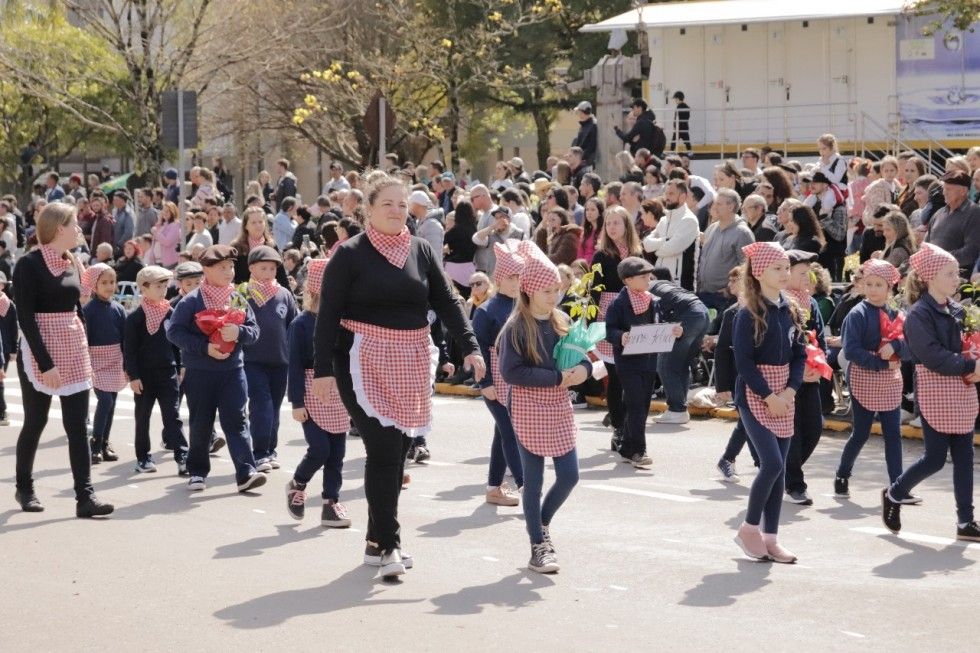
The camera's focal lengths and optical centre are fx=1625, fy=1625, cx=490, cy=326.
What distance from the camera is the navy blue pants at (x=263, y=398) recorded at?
11.8 m

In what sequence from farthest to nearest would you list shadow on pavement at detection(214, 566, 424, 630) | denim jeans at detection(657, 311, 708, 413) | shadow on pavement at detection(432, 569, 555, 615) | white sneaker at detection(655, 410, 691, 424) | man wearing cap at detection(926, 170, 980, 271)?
1. white sneaker at detection(655, 410, 691, 424)
2. man wearing cap at detection(926, 170, 980, 271)
3. denim jeans at detection(657, 311, 708, 413)
4. shadow on pavement at detection(432, 569, 555, 615)
5. shadow on pavement at detection(214, 566, 424, 630)

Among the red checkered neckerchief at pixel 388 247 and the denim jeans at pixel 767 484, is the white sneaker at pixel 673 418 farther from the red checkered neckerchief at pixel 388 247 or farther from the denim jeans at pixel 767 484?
the red checkered neckerchief at pixel 388 247

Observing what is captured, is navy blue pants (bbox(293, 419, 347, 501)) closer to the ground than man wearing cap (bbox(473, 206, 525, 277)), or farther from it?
closer to the ground

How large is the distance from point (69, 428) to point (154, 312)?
2483mm

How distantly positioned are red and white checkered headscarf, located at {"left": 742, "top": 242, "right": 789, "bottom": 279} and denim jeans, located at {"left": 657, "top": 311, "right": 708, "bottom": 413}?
4992 mm

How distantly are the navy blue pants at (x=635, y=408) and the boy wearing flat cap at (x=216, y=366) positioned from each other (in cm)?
281

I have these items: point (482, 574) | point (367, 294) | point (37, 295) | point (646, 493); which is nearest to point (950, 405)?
point (646, 493)

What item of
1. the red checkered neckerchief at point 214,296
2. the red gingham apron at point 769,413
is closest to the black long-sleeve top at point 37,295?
the red checkered neckerchief at point 214,296

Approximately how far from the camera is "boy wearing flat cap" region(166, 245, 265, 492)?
36.6 feet

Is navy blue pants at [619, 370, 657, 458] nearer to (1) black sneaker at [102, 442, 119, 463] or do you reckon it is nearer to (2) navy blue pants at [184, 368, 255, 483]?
(2) navy blue pants at [184, 368, 255, 483]

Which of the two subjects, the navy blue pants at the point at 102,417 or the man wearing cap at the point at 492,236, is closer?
the navy blue pants at the point at 102,417

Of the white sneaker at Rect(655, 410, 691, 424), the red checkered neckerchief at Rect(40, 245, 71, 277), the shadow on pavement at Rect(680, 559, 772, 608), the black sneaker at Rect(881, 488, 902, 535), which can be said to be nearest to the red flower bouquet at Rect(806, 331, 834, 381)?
the black sneaker at Rect(881, 488, 902, 535)

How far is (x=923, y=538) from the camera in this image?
9.40 m

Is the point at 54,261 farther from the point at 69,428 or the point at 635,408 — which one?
the point at 635,408
